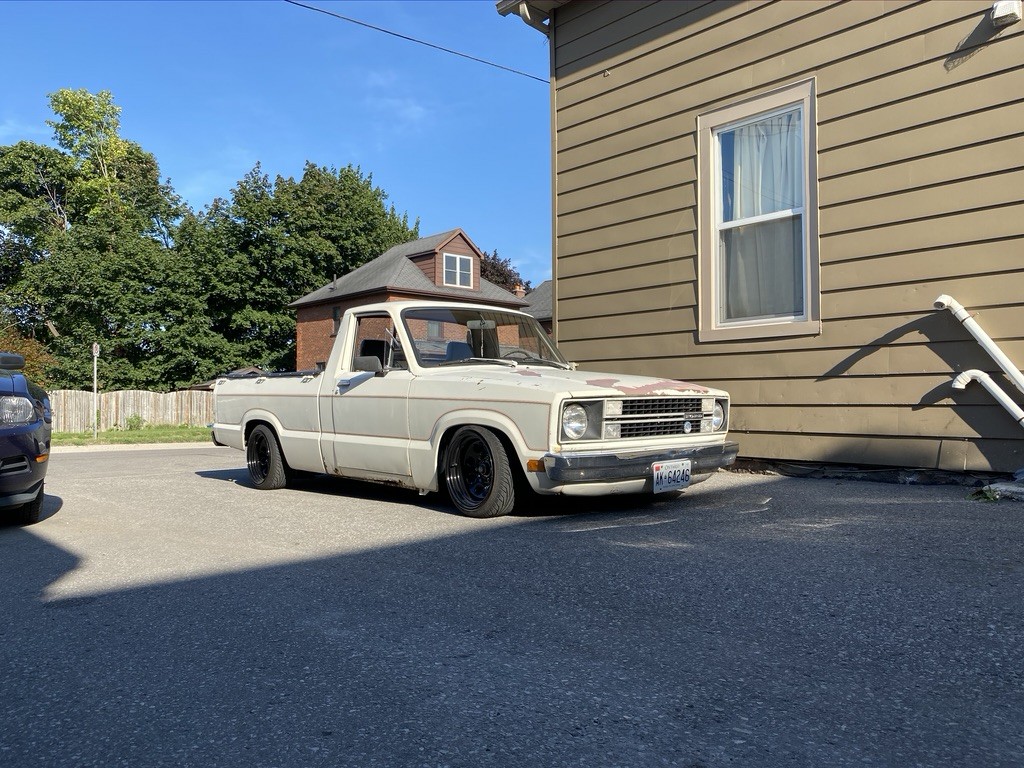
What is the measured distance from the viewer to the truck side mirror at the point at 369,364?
20.3 feet

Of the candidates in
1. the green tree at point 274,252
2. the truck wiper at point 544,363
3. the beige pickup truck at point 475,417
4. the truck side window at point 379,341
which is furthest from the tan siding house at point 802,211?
the green tree at point 274,252

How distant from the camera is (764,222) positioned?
7668mm

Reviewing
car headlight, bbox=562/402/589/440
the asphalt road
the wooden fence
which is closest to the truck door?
the asphalt road

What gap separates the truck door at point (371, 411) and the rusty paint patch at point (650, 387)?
5.01 feet

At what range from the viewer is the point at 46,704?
2.44 metres

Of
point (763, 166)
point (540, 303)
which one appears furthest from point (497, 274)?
point (763, 166)

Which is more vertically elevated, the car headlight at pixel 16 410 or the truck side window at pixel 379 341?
the truck side window at pixel 379 341

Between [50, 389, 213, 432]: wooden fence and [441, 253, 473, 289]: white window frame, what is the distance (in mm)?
11240

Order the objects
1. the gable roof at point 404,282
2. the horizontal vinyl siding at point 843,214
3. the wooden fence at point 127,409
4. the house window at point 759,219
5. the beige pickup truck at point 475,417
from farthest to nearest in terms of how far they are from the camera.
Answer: the gable roof at point 404,282
the wooden fence at point 127,409
the house window at point 759,219
the horizontal vinyl siding at point 843,214
the beige pickup truck at point 475,417

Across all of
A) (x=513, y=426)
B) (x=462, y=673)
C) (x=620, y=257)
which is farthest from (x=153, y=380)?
(x=462, y=673)

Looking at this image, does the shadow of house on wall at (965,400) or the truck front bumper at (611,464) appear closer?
the truck front bumper at (611,464)

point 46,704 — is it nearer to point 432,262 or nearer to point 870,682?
point 870,682

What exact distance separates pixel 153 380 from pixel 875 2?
116ft

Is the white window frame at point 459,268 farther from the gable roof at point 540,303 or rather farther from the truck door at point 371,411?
the truck door at point 371,411
